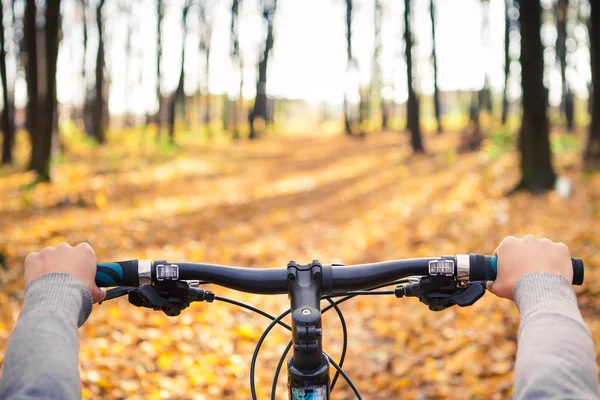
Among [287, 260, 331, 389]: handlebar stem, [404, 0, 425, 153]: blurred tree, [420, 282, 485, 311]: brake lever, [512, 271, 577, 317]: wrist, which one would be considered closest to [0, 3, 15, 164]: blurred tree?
[404, 0, 425, 153]: blurred tree

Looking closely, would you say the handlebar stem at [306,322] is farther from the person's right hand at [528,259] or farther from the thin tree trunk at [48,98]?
the thin tree trunk at [48,98]

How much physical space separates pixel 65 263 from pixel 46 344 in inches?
10.9

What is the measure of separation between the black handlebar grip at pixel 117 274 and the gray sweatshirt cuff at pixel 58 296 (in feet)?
0.42

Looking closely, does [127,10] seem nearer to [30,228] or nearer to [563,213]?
[30,228]

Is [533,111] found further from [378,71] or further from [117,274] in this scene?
[378,71]

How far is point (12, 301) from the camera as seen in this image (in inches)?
237

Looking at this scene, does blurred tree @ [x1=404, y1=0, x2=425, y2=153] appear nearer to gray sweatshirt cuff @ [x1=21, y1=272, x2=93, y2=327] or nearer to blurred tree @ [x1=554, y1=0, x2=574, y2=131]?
blurred tree @ [x1=554, y1=0, x2=574, y2=131]

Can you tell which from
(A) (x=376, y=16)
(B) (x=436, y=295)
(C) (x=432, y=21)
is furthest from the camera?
(A) (x=376, y=16)

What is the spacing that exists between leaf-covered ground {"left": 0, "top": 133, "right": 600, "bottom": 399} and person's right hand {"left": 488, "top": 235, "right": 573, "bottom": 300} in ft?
10.8

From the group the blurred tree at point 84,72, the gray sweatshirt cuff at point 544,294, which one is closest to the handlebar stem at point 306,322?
the gray sweatshirt cuff at point 544,294

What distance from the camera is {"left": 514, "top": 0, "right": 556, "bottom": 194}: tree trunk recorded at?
11141 mm

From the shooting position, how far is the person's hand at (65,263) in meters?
1.54

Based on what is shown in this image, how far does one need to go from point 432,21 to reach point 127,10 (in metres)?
23.4

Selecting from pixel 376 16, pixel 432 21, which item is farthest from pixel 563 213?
pixel 376 16
